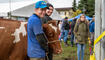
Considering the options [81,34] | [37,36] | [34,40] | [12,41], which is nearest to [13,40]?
[12,41]

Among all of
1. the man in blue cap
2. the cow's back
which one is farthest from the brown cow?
the man in blue cap

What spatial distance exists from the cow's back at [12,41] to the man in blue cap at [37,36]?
24.9 inches

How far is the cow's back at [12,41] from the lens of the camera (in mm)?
3511

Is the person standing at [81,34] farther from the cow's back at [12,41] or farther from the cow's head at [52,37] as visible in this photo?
the cow's head at [52,37]

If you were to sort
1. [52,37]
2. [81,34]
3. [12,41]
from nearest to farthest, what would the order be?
[52,37] → [12,41] → [81,34]

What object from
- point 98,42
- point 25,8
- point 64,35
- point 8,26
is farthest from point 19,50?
point 64,35

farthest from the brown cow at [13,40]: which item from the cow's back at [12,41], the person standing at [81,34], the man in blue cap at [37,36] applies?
the person standing at [81,34]

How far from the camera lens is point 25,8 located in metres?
10.1

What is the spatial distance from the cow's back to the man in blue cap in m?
0.63

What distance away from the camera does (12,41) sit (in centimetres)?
367

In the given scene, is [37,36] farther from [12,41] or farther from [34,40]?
[12,41]

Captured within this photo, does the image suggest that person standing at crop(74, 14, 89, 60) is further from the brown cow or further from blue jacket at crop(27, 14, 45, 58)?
blue jacket at crop(27, 14, 45, 58)

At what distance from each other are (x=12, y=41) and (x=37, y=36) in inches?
43.4

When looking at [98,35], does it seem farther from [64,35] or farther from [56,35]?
[64,35]
